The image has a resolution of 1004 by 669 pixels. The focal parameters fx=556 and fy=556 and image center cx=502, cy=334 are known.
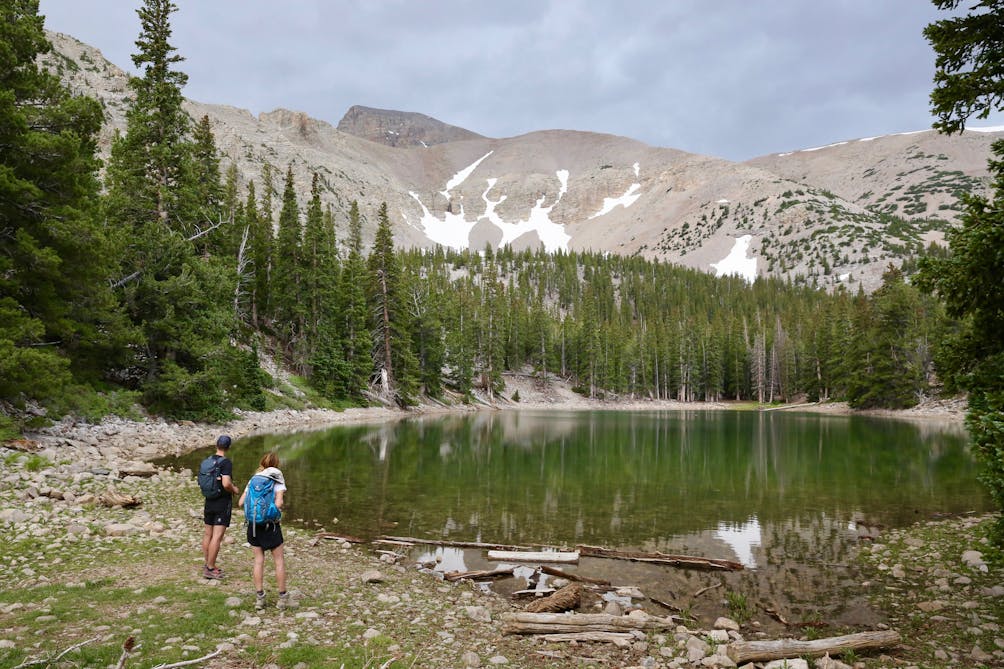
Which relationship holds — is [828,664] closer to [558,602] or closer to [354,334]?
[558,602]

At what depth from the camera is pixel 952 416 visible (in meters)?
59.9

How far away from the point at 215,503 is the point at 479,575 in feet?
17.2

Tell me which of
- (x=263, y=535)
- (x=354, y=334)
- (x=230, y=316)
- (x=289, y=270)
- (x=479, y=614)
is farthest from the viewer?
(x=354, y=334)

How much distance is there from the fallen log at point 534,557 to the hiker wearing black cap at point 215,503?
5.68 m

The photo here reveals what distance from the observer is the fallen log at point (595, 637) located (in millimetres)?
8203

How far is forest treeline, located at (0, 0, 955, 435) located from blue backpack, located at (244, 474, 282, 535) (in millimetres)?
10760

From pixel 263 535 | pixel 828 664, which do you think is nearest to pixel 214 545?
pixel 263 535

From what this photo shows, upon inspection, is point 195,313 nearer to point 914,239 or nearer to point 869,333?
point 869,333

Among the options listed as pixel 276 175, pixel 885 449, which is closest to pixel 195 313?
pixel 885 449

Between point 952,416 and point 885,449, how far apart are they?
36.1 m

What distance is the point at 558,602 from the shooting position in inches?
376

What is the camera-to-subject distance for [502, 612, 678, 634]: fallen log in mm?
8500

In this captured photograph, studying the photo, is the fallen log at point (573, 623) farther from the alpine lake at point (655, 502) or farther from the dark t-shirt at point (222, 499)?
the dark t-shirt at point (222, 499)

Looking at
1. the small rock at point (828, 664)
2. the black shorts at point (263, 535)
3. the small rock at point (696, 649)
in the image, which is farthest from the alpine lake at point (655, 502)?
the black shorts at point (263, 535)
